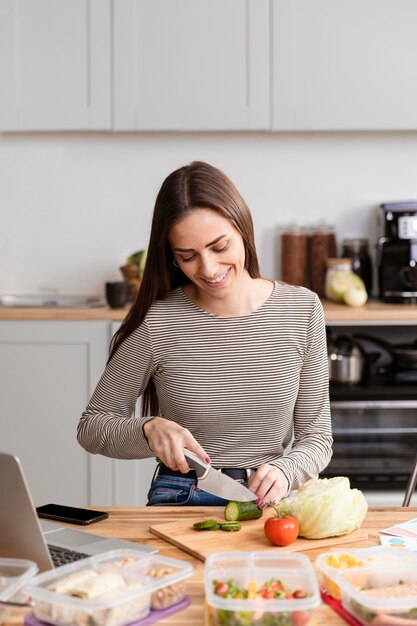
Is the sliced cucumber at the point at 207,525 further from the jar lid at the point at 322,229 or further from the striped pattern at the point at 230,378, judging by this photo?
the jar lid at the point at 322,229

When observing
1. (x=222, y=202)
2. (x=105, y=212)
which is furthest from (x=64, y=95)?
(x=222, y=202)

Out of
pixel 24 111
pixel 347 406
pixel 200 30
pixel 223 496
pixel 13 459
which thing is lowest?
pixel 347 406

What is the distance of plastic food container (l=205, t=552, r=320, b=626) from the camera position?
1.11m

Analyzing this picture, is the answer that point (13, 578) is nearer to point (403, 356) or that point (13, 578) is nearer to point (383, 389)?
point (383, 389)

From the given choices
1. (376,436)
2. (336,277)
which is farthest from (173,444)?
(336,277)

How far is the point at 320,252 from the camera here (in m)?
3.96

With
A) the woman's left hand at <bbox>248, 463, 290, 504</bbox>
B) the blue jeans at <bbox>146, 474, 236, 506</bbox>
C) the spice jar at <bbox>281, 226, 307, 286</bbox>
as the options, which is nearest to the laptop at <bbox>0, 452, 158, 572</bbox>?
the woman's left hand at <bbox>248, 463, 290, 504</bbox>

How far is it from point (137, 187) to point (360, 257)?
1018mm

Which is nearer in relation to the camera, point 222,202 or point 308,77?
point 222,202

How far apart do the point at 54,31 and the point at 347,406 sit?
190cm

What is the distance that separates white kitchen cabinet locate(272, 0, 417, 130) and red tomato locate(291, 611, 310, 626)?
286 centimetres

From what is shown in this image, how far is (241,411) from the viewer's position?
6.78ft

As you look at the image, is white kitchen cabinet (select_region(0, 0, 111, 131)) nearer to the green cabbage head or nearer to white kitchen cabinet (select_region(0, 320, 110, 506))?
white kitchen cabinet (select_region(0, 320, 110, 506))

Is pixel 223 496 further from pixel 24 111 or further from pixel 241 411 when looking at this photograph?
pixel 24 111
